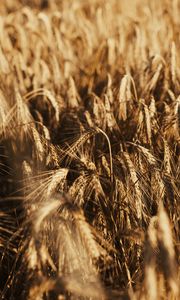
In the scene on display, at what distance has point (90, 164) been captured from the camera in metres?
1.31

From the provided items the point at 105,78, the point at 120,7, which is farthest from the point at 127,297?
the point at 120,7

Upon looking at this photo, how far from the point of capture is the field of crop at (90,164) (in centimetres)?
99

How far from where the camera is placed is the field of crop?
990 millimetres

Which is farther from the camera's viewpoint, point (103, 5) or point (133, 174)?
point (103, 5)

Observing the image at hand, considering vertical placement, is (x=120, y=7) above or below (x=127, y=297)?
above

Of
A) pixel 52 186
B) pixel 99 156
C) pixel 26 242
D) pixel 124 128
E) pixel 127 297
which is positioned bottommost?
pixel 127 297

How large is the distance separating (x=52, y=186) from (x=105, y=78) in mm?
1164

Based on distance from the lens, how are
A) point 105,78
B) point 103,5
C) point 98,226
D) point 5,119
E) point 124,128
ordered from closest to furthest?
point 98,226, point 5,119, point 124,128, point 105,78, point 103,5

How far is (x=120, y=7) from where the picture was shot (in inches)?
131

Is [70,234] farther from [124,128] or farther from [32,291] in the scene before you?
[124,128]

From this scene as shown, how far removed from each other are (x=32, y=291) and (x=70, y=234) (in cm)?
17

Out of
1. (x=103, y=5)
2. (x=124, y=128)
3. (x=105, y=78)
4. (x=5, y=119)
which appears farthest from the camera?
(x=103, y=5)

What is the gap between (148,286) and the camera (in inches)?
32.5

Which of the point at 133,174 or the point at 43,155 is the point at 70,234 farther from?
the point at 43,155
